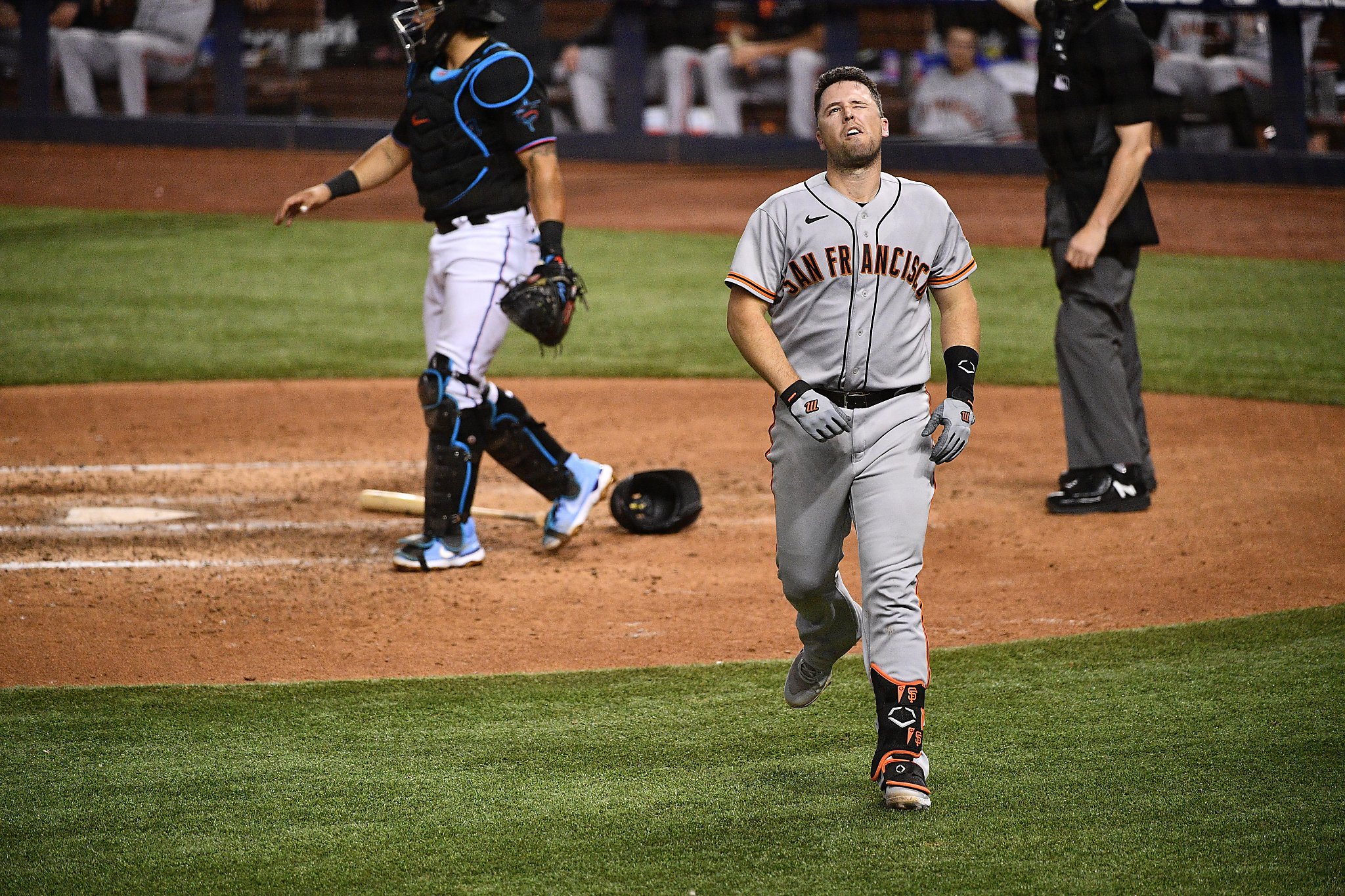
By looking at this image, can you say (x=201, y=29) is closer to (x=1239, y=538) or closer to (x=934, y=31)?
(x=934, y=31)

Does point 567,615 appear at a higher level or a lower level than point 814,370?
lower

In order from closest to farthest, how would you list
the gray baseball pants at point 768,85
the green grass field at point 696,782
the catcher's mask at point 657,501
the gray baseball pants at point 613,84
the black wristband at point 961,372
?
the green grass field at point 696,782 < the black wristband at point 961,372 < the catcher's mask at point 657,501 < the gray baseball pants at point 768,85 < the gray baseball pants at point 613,84

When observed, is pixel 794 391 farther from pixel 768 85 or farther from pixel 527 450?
pixel 768 85

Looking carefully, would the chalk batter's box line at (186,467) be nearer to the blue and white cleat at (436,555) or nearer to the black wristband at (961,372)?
the blue and white cleat at (436,555)

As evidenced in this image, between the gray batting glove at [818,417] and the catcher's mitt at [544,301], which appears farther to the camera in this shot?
the catcher's mitt at [544,301]

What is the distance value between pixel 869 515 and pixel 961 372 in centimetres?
42

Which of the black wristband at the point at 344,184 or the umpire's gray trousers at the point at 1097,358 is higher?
the black wristband at the point at 344,184

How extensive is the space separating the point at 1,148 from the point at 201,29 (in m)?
2.71

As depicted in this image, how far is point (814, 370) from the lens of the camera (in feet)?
12.0

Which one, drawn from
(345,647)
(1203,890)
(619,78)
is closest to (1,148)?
(619,78)

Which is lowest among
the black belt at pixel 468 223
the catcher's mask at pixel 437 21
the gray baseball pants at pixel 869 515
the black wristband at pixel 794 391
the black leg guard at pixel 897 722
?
the black leg guard at pixel 897 722

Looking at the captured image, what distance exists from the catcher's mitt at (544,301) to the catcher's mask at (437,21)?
35.7 inches

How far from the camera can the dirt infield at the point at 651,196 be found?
13656mm

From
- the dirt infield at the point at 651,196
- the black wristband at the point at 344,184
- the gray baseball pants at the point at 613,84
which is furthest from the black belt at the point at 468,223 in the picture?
the gray baseball pants at the point at 613,84
